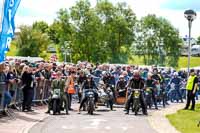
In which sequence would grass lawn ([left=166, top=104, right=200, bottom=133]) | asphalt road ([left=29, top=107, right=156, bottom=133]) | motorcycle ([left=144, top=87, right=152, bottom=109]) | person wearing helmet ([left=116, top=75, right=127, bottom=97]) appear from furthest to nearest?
1. person wearing helmet ([left=116, top=75, right=127, bottom=97])
2. motorcycle ([left=144, top=87, right=152, bottom=109])
3. grass lawn ([left=166, top=104, right=200, bottom=133])
4. asphalt road ([left=29, top=107, right=156, bottom=133])

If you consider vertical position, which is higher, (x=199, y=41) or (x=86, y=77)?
(x=199, y=41)

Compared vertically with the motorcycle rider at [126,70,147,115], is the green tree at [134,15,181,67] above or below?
above

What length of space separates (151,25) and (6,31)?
61452 millimetres

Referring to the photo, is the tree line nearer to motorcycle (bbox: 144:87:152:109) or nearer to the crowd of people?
the crowd of people

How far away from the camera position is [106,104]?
29.5m

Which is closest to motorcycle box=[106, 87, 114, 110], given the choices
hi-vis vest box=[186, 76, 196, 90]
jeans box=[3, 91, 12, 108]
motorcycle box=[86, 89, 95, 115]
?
motorcycle box=[86, 89, 95, 115]

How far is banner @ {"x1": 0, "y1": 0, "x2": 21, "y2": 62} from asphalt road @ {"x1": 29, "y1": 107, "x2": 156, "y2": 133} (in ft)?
15.6

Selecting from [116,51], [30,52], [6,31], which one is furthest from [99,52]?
[6,31]

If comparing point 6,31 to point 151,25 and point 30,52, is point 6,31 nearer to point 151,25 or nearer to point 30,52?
point 151,25

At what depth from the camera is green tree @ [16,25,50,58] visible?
3716 inches

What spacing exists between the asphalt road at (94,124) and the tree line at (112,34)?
42.4m

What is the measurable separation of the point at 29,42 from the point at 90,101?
72834 millimetres

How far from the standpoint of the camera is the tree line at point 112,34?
6750cm

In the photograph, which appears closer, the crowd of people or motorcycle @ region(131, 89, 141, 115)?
the crowd of people
